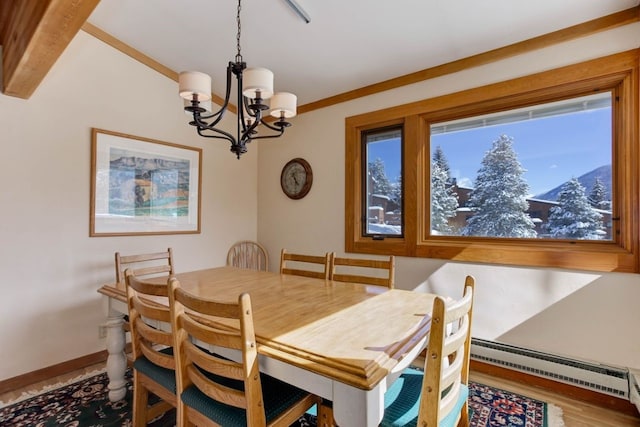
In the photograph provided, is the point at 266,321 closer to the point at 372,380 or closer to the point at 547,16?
the point at 372,380

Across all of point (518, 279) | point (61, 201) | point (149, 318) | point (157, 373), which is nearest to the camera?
point (149, 318)

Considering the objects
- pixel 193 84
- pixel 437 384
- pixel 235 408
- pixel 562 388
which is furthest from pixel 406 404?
pixel 193 84

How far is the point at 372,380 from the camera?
0.87m

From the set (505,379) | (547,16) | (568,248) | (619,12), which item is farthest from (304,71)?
(505,379)

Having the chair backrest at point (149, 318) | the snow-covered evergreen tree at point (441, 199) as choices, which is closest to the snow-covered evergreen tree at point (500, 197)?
the snow-covered evergreen tree at point (441, 199)

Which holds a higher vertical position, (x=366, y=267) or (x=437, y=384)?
(x=366, y=267)

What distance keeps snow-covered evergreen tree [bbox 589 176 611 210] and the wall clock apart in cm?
226

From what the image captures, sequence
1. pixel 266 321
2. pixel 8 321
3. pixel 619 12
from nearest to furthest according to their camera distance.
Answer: pixel 266 321 → pixel 619 12 → pixel 8 321

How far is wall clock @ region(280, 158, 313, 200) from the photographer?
3301mm

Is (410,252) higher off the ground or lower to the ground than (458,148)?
lower

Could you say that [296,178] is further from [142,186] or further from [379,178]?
[142,186]

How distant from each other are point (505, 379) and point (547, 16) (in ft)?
7.96

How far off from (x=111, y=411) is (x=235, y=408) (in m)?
1.29

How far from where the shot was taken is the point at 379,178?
294 centimetres
